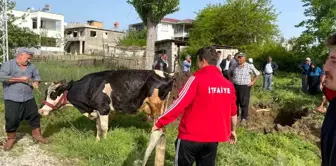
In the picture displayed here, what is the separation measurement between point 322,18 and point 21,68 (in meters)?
21.2

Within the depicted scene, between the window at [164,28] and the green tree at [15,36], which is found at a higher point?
the window at [164,28]

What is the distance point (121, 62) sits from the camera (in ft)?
67.9

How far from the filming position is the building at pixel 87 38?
218 ft

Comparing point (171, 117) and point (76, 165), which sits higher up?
point (171, 117)

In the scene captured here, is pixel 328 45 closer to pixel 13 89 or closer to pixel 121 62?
pixel 13 89

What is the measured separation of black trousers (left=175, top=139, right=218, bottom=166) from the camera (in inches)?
148

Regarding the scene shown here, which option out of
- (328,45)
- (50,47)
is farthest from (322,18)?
(50,47)

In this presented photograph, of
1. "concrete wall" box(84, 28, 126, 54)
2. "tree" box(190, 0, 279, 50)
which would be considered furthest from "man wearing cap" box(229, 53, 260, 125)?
"concrete wall" box(84, 28, 126, 54)

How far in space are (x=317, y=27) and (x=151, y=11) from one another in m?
13.0

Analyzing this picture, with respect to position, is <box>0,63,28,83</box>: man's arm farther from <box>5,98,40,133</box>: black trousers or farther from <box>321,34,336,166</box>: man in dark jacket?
<box>321,34,336,166</box>: man in dark jacket

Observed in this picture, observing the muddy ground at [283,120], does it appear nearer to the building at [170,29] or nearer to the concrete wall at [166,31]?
the building at [170,29]

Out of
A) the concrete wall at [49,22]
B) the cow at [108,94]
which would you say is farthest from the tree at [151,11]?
the concrete wall at [49,22]

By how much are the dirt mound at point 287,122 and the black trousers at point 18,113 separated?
4.74 metres

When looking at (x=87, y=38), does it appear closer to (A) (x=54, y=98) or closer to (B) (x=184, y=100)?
(A) (x=54, y=98)
